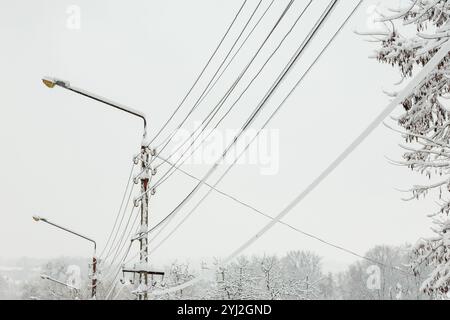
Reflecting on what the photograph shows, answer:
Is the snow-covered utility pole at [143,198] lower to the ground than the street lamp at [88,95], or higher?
lower

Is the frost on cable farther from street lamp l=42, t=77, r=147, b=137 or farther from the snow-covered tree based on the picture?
the snow-covered tree

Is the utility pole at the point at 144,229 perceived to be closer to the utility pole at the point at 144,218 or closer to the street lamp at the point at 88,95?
the utility pole at the point at 144,218

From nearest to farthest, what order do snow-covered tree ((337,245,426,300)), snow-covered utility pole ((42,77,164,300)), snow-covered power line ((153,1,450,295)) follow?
snow-covered power line ((153,1,450,295)) → snow-covered utility pole ((42,77,164,300)) → snow-covered tree ((337,245,426,300))

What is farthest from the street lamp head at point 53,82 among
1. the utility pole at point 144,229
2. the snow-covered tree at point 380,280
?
the snow-covered tree at point 380,280

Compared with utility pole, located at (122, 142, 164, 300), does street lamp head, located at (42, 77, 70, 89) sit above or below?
above

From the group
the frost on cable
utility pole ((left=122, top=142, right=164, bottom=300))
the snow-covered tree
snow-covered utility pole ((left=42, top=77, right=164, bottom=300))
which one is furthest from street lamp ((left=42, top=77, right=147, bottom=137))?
the snow-covered tree

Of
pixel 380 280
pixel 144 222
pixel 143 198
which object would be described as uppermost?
pixel 143 198

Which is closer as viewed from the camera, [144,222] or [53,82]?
[53,82]

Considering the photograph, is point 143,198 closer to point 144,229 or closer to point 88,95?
point 144,229

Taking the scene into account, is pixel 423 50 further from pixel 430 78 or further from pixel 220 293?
pixel 220 293

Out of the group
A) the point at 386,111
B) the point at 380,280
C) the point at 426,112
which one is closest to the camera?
the point at 386,111

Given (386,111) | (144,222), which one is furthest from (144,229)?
(386,111)
